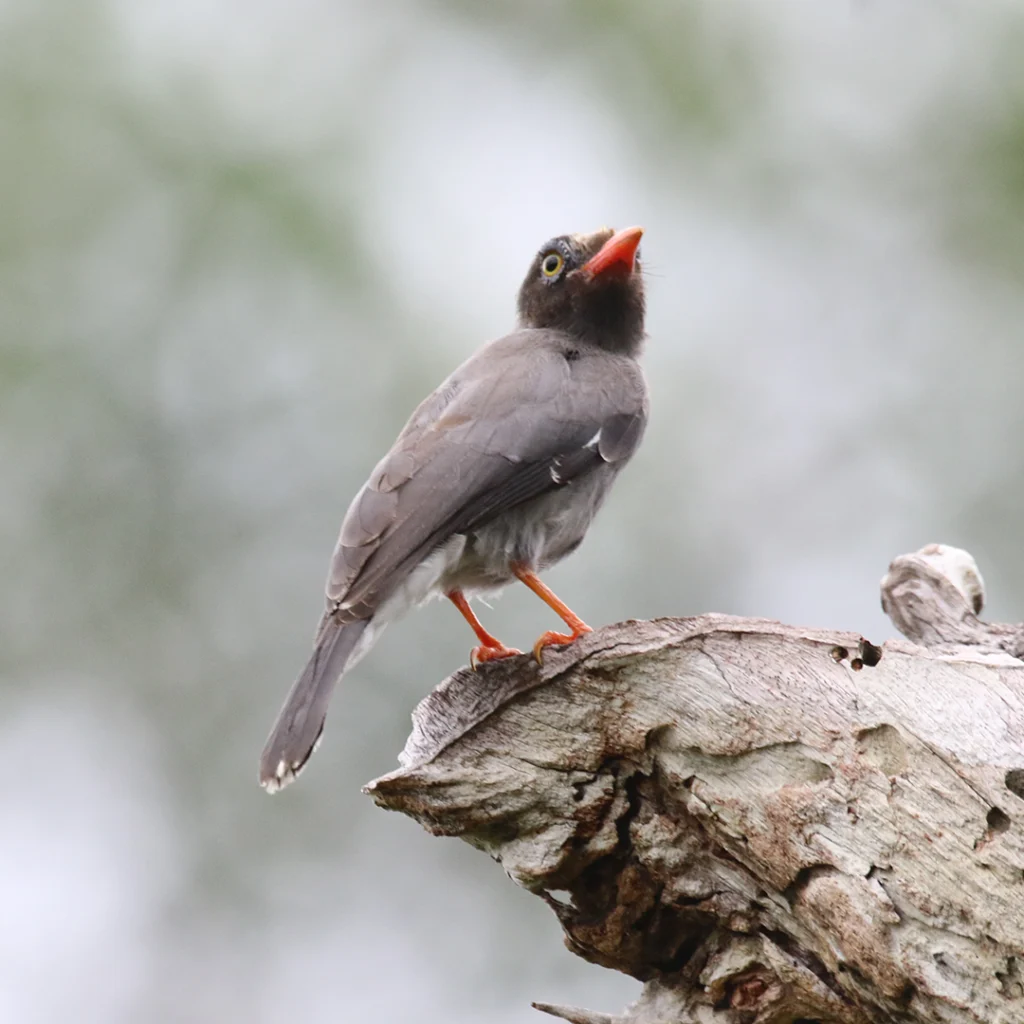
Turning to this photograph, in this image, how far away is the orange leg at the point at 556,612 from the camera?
4.03m

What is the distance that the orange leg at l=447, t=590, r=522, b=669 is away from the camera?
471cm

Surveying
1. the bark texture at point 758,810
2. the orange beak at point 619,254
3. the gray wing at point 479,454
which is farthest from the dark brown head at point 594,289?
the bark texture at point 758,810

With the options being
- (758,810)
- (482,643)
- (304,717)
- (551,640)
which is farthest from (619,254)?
(758,810)

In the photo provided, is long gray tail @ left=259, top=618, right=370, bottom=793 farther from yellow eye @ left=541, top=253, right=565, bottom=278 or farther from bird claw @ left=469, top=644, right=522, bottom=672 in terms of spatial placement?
yellow eye @ left=541, top=253, right=565, bottom=278

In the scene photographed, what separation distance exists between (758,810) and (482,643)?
75.1 inches

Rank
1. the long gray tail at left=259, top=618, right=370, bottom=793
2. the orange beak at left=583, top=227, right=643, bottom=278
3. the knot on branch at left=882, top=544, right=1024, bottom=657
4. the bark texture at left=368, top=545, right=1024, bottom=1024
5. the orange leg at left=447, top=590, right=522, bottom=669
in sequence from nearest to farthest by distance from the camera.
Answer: the bark texture at left=368, top=545, right=1024, bottom=1024 < the long gray tail at left=259, top=618, right=370, bottom=793 < the knot on branch at left=882, top=544, right=1024, bottom=657 < the orange leg at left=447, top=590, right=522, bottom=669 < the orange beak at left=583, top=227, right=643, bottom=278

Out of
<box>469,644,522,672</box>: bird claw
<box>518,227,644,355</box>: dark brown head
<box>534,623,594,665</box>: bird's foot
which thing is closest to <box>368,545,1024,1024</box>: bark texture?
<box>534,623,594,665</box>: bird's foot

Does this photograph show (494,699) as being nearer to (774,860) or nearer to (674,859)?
(674,859)

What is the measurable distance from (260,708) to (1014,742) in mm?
5905

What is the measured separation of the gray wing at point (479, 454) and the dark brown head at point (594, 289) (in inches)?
16.5

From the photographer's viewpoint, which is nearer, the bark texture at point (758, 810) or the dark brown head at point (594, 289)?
the bark texture at point (758, 810)

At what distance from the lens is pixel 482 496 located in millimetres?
4543

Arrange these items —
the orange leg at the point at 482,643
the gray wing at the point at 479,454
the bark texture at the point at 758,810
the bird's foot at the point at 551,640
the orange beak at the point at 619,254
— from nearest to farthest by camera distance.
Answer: the bark texture at the point at 758,810 → the bird's foot at the point at 551,640 → the gray wing at the point at 479,454 → the orange leg at the point at 482,643 → the orange beak at the point at 619,254

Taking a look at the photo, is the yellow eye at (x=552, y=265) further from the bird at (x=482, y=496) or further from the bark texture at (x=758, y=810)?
the bark texture at (x=758, y=810)
